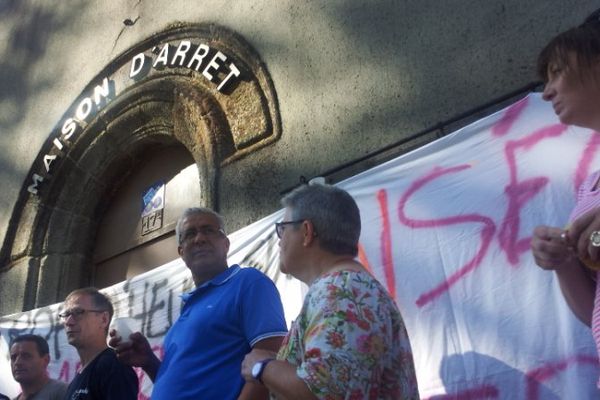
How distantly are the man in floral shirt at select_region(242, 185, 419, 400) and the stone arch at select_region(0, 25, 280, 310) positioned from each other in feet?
7.45

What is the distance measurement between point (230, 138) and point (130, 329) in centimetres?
178

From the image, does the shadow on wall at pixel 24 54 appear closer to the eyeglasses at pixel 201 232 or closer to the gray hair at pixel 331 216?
the eyeglasses at pixel 201 232

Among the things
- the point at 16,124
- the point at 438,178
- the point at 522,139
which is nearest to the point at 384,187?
the point at 438,178

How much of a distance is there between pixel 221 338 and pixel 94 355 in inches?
37.6

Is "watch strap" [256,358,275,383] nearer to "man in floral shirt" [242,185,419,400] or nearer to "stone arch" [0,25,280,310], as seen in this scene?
"man in floral shirt" [242,185,419,400]

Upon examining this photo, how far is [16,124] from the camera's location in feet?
20.4

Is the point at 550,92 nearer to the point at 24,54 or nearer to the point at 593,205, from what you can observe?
the point at 593,205

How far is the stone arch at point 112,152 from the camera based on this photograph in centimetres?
428

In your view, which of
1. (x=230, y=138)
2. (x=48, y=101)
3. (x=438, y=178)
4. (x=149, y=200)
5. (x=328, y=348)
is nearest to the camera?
(x=328, y=348)

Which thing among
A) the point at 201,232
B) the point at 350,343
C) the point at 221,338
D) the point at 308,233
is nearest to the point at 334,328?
the point at 350,343

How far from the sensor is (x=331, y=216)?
76.8 inches

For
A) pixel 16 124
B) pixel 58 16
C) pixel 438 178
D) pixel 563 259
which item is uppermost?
pixel 58 16

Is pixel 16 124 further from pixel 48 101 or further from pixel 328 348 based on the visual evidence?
pixel 328 348

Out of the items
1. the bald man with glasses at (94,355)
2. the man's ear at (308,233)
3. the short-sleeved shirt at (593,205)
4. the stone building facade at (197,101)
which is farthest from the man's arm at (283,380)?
the stone building facade at (197,101)
